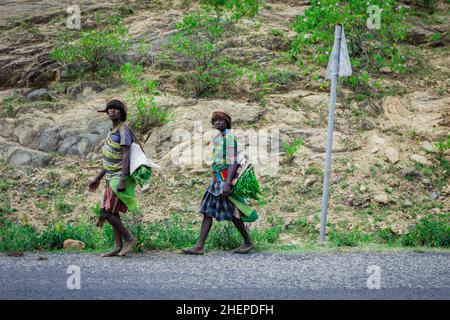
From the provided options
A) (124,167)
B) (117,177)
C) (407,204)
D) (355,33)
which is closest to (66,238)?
(117,177)

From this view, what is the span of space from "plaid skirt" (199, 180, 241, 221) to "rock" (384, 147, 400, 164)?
4474mm

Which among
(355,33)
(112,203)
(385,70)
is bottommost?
(112,203)

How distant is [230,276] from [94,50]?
7.91 meters

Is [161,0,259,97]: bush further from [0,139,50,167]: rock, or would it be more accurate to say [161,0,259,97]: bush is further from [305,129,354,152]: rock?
[0,139,50,167]: rock

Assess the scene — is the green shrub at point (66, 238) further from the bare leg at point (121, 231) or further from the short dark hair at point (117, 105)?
the short dark hair at point (117, 105)

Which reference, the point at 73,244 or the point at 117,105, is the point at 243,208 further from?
the point at 73,244

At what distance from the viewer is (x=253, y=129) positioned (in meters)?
10.7

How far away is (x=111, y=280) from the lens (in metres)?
5.31

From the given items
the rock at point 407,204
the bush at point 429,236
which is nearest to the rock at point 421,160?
the rock at point 407,204

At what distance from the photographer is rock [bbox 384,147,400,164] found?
10.1m

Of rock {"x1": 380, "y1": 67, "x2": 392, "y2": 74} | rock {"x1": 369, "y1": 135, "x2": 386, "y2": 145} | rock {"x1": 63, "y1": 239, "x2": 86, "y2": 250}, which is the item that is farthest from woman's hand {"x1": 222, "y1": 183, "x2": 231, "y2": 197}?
rock {"x1": 380, "y1": 67, "x2": 392, "y2": 74}

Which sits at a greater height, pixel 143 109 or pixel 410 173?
pixel 143 109

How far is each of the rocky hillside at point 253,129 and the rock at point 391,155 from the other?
17mm

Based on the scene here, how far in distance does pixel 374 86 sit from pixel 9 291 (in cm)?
895
